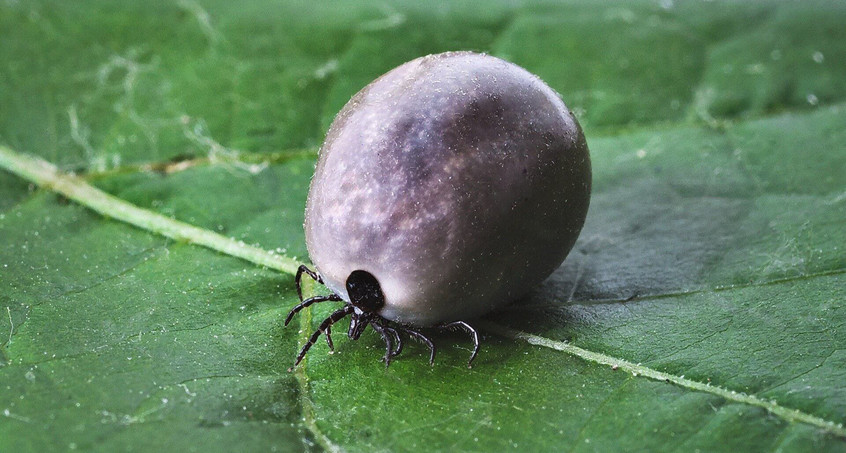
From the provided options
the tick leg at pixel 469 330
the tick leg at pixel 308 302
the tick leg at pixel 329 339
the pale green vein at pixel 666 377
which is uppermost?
the tick leg at pixel 308 302

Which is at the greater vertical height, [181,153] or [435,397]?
[181,153]

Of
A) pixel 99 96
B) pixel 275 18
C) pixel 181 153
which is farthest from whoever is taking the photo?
pixel 275 18

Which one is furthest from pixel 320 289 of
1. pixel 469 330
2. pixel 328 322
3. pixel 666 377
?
pixel 666 377

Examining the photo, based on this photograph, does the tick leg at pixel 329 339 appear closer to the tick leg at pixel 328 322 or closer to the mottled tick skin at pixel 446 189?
the tick leg at pixel 328 322

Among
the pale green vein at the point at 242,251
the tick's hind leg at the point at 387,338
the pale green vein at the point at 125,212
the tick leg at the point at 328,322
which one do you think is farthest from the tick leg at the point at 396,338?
the pale green vein at the point at 125,212

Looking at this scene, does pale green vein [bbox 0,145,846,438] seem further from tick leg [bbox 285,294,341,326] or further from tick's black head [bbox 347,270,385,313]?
tick's black head [bbox 347,270,385,313]

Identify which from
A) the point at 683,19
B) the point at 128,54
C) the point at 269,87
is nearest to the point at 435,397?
the point at 269,87

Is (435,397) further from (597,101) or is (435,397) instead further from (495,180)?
(597,101)

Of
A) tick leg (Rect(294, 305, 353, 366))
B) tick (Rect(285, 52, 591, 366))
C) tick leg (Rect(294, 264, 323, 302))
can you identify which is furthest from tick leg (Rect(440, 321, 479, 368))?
tick leg (Rect(294, 264, 323, 302))
